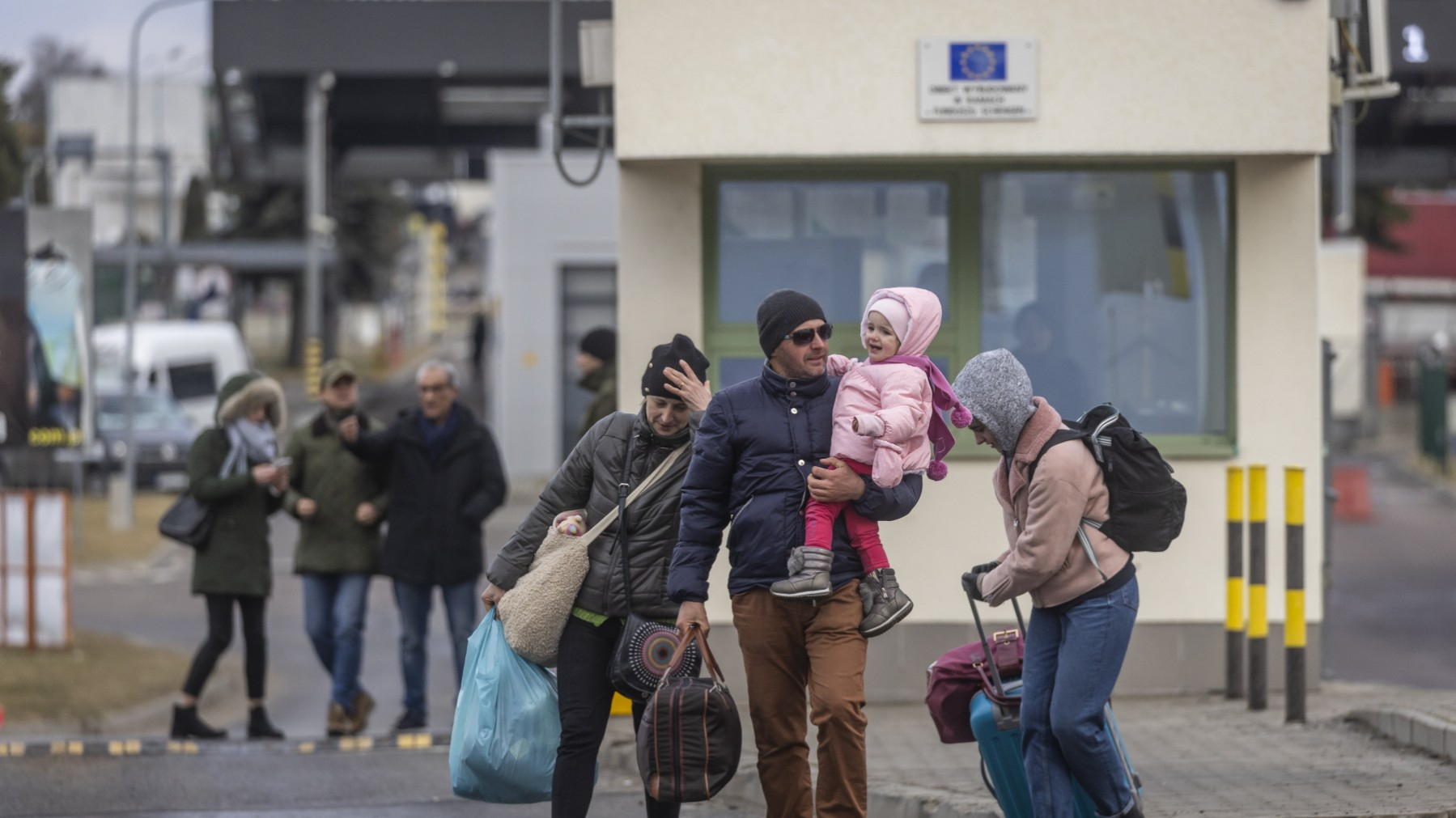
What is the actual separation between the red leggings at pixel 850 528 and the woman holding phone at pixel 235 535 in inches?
174

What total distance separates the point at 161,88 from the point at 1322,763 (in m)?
59.6

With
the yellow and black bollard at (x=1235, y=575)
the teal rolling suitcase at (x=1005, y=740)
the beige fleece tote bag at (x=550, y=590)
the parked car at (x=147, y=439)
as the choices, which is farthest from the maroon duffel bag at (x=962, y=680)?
the parked car at (x=147, y=439)

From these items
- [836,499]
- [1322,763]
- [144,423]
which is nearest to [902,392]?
[836,499]

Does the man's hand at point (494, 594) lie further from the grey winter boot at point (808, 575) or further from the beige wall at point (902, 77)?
the beige wall at point (902, 77)

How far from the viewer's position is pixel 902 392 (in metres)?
5.24

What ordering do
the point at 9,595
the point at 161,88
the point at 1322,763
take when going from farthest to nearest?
the point at 161,88 → the point at 9,595 → the point at 1322,763

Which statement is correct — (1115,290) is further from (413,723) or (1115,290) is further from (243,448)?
(243,448)

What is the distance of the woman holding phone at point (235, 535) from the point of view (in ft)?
29.6

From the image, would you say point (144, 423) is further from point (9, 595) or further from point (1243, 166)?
point (1243, 166)

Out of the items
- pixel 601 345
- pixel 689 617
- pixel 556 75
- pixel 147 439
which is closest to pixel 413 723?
pixel 601 345

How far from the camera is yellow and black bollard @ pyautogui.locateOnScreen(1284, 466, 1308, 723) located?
773 cm

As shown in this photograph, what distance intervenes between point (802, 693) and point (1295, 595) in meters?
3.16

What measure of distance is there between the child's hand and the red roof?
4882cm

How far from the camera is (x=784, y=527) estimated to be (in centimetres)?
535
